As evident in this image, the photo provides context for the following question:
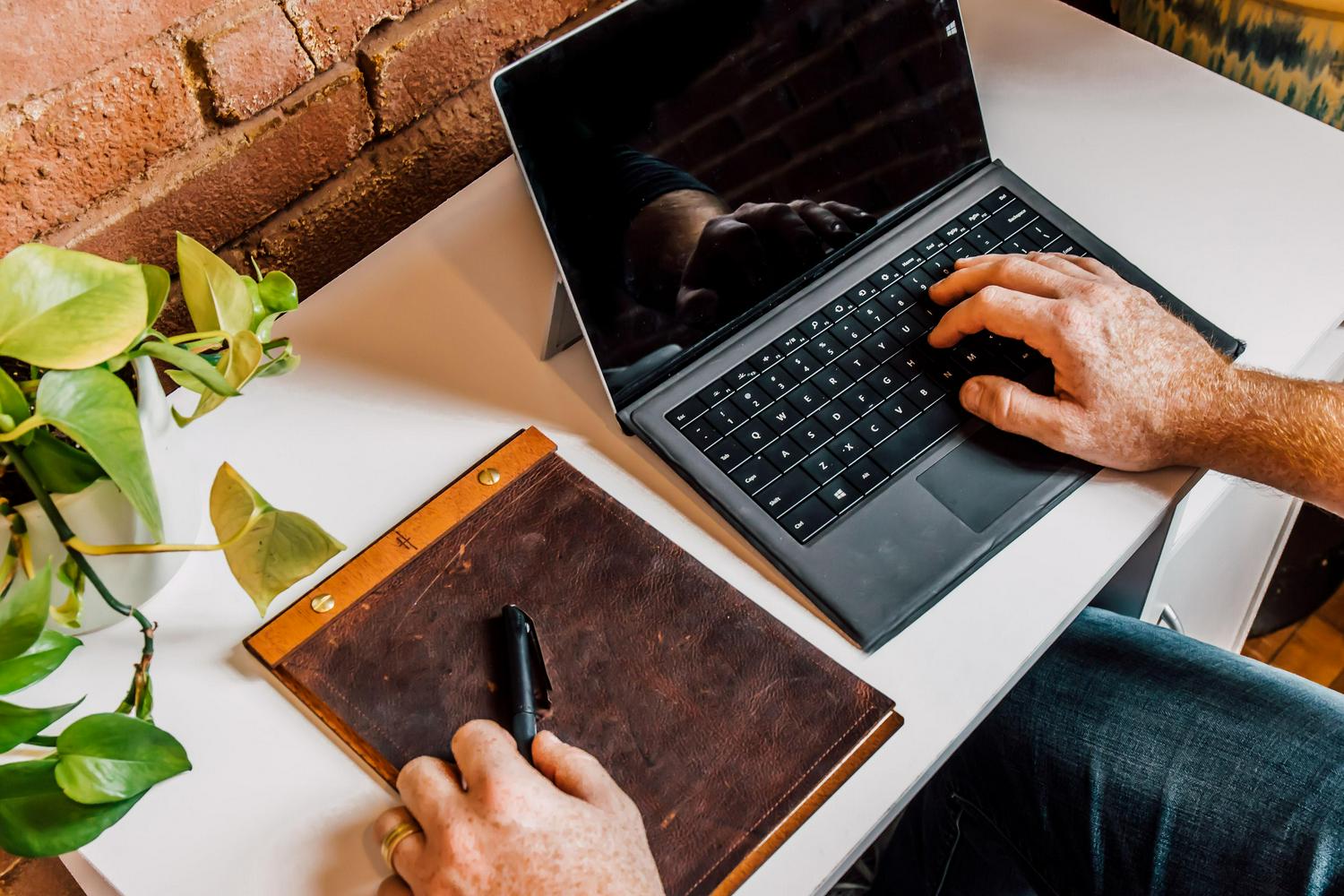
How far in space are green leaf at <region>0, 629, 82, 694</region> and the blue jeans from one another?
0.68 m

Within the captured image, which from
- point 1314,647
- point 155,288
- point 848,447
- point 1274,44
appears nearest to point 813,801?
point 848,447

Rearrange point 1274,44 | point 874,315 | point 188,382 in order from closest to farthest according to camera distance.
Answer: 1. point 188,382
2. point 874,315
3. point 1274,44

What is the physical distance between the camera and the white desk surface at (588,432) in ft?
2.03

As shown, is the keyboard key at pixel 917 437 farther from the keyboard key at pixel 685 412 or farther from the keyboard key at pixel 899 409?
the keyboard key at pixel 685 412

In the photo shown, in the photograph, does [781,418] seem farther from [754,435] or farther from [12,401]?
[12,401]

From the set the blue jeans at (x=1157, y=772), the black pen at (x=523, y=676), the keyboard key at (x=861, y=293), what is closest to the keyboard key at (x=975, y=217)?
the keyboard key at (x=861, y=293)

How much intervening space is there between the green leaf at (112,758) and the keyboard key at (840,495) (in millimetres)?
401

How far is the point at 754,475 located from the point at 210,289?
35cm

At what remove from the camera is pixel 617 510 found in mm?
739

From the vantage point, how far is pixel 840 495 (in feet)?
2.40

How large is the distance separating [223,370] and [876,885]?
36.1 inches

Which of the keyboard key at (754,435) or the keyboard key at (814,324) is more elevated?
the keyboard key at (814,324)

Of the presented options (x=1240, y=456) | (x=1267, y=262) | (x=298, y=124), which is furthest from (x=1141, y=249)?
(x=298, y=124)

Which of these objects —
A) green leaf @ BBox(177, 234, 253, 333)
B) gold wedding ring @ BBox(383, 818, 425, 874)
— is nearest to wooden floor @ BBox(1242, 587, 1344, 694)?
gold wedding ring @ BBox(383, 818, 425, 874)
